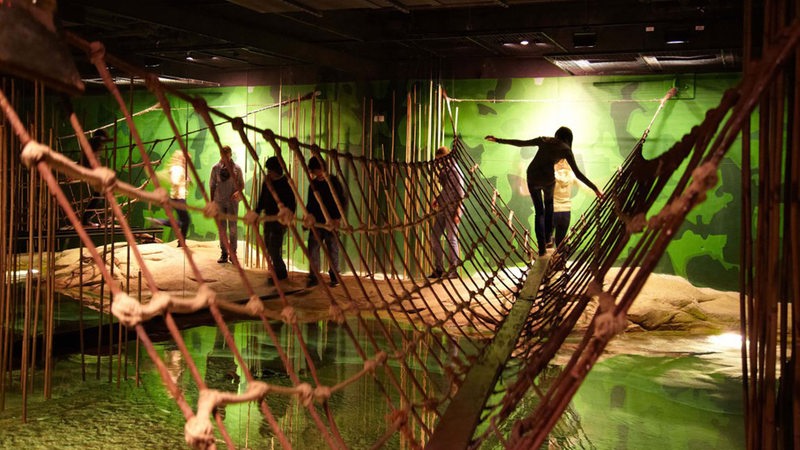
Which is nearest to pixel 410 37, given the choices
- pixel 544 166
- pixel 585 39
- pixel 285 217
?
pixel 585 39

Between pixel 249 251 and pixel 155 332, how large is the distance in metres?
1.94

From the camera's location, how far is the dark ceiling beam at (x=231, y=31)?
11.5ft

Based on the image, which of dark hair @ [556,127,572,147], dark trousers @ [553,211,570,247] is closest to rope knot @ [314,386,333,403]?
dark hair @ [556,127,572,147]

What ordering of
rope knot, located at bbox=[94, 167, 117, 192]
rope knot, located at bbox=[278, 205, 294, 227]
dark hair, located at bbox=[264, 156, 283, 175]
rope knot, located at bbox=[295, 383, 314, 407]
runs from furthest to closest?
→ 1. dark hair, located at bbox=[264, 156, 283, 175]
2. rope knot, located at bbox=[278, 205, 294, 227]
3. rope knot, located at bbox=[295, 383, 314, 407]
4. rope knot, located at bbox=[94, 167, 117, 192]

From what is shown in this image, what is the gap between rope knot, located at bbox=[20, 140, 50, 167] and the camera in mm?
933

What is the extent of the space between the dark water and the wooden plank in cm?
31

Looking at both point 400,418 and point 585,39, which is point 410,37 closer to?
point 585,39

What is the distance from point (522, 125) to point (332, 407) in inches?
146

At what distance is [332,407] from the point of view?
2.79 meters

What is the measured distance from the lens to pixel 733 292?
551cm

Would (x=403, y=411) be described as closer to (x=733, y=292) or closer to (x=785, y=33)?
(x=785, y=33)

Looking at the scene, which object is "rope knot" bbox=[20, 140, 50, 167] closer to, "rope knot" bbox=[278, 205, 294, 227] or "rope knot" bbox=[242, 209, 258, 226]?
"rope knot" bbox=[242, 209, 258, 226]

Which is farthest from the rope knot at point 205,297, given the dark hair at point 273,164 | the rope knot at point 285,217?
the dark hair at point 273,164

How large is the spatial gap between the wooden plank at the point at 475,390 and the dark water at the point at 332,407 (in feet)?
1.00
